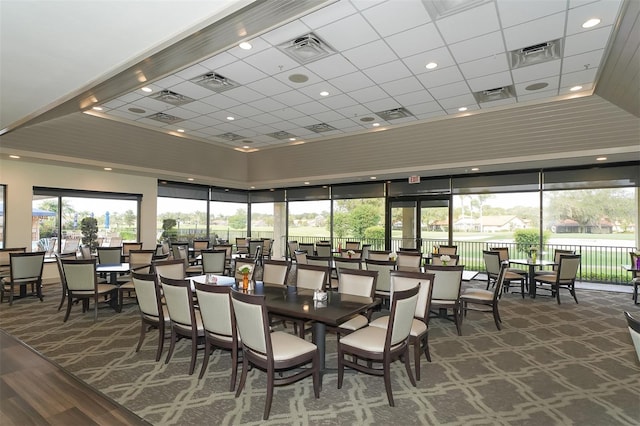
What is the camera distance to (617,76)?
504 cm

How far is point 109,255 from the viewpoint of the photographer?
749cm

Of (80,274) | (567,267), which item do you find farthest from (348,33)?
(567,267)

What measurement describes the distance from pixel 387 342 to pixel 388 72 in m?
4.12

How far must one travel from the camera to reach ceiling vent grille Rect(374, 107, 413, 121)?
23.3 feet

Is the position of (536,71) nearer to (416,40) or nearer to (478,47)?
(478,47)

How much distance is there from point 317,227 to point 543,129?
7769 mm

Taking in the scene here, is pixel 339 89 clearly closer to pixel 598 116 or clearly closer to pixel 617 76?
pixel 617 76

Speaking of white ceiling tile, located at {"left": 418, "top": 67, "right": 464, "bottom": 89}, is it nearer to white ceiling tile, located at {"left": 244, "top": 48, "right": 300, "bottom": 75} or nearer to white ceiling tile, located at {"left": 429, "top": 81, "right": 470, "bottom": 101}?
white ceiling tile, located at {"left": 429, "top": 81, "right": 470, "bottom": 101}

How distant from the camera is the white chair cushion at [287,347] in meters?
2.87

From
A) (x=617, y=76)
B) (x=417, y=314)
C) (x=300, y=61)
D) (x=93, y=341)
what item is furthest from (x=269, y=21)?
(x=617, y=76)

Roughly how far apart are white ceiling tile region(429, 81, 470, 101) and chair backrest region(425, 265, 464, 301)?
10.3 feet

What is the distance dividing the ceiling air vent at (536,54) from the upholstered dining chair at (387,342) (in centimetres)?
385

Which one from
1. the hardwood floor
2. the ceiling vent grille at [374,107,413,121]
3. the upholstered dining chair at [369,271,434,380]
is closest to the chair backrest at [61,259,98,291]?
the hardwood floor

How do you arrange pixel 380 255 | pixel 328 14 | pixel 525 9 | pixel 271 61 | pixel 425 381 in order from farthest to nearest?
pixel 380 255
pixel 271 61
pixel 328 14
pixel 525 9
pixel 425 381
